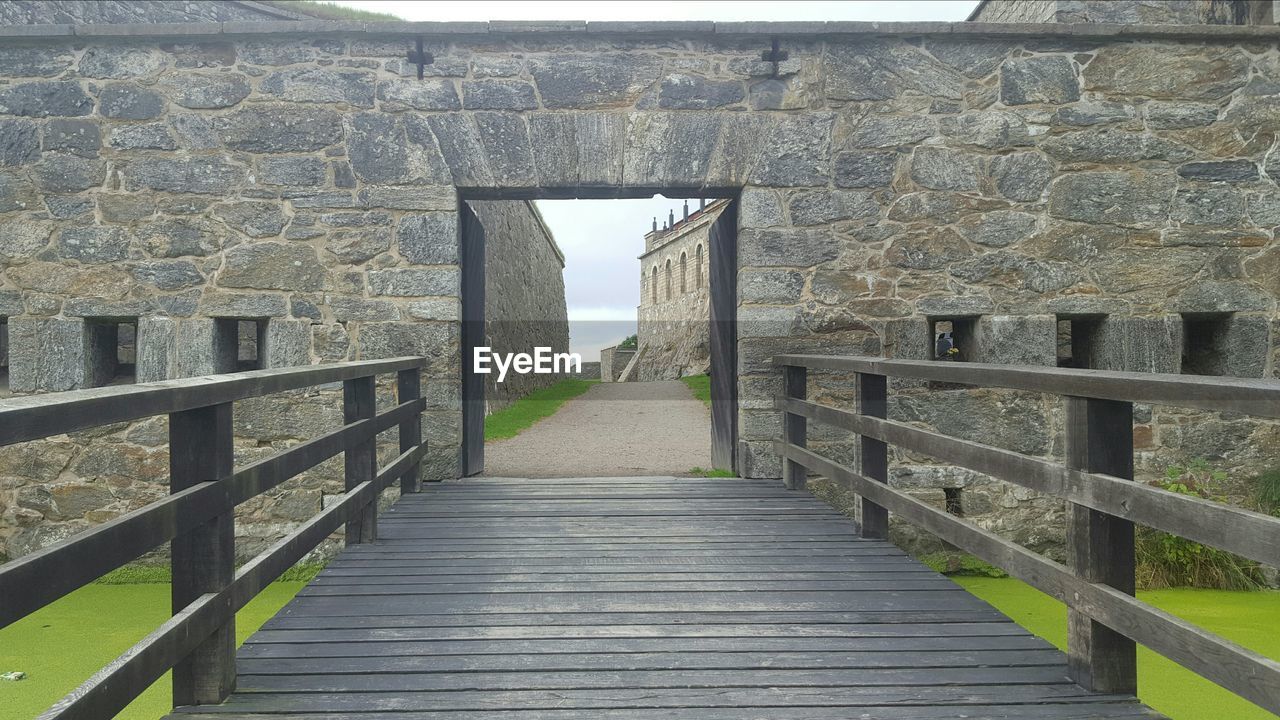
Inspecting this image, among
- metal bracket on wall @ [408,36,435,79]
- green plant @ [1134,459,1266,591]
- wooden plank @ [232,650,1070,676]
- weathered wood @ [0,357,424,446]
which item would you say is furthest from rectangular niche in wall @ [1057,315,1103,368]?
weathered wood @ [0,357,424,446]

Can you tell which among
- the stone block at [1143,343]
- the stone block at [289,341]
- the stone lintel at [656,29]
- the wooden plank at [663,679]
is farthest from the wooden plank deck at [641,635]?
the stone lintel at [656,29]

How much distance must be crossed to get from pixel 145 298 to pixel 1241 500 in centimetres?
694

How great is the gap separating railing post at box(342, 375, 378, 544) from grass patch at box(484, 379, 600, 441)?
497cm

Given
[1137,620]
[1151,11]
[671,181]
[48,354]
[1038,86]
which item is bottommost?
[1137,620]

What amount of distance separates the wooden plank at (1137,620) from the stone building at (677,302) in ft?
64.0

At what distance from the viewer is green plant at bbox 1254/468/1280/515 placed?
562 cm

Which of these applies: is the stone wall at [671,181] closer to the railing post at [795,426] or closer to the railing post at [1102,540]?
the railing post at [795,426]

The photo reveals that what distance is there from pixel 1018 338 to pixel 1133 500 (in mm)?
3679

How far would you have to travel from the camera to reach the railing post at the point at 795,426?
5.26m

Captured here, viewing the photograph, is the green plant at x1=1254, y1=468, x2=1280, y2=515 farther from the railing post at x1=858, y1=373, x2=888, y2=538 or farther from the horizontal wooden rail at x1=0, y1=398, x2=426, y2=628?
the horizontal wooden rail at x1=0, y1=398, x2=426, y2=628

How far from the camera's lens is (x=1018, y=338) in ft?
18.4

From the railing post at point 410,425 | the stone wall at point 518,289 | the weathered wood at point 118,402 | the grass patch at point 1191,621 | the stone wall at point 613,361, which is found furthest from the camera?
the stone wall at point 613,361

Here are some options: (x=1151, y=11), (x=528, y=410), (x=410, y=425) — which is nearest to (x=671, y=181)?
(x=410, y=425)

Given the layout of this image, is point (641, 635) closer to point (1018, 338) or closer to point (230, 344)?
point (1018, 338)
